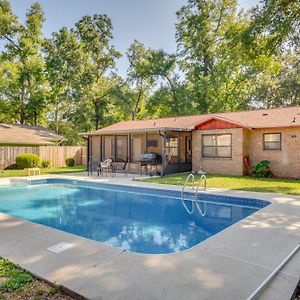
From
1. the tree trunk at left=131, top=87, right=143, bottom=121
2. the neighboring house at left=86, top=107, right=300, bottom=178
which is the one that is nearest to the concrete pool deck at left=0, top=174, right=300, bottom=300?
the neighboring house at left=86, top=107, right=300, bottom=178

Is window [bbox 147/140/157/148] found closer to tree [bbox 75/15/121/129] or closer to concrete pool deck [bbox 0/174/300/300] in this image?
tree [bbox 75/15/121/129]

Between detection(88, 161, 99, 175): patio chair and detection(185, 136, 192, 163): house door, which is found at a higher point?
detection(185, 136, 192, 163): house door

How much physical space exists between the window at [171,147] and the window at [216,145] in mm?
1676

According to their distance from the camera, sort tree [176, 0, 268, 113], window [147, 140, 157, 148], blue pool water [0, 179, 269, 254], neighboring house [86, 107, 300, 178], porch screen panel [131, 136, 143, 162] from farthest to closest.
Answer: tree [176, 0, 268, 113] → porch screen panel [131, 136, 143, 162] → window [147, 140, 157, 148] → neighboring house [86, 107, 300, 178] → blue pool water [0, 179, 269, 254]

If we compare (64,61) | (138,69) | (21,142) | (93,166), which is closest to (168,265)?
(93,166)

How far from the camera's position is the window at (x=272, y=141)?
14.5 metres

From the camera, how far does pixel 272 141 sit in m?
14.7

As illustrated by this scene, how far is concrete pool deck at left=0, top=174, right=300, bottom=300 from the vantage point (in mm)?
3094

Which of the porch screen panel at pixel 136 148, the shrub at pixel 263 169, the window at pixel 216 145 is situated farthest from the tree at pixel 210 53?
the shrub at pixel 263 169

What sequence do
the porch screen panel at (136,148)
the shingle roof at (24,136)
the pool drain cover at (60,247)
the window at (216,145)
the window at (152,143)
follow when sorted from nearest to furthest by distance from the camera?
the pool drain cover at (60,247)
the window at (216,145)
the window at (152,143)
the porch screen panel at (136,148)
the shingle roof at (24,136)

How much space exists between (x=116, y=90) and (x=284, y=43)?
2153 cm

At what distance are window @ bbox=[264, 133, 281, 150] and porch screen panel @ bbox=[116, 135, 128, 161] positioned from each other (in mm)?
9050

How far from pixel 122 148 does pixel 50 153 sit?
6.58 meters

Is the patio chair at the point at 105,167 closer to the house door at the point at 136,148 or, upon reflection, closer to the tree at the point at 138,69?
the house door at the point at 136,148
